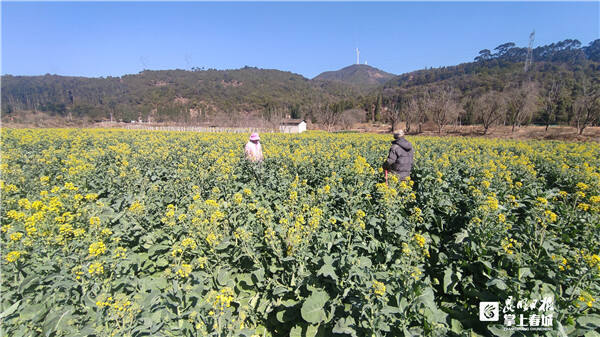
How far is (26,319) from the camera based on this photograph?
2.56 m

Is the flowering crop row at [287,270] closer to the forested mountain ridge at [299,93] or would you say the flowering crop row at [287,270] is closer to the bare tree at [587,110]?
the bare tree at [587,110]

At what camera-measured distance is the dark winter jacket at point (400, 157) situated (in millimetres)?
6809

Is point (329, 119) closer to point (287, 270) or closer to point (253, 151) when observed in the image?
point (253, 151)

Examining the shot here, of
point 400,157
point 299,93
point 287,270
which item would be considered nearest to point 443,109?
point 400,157

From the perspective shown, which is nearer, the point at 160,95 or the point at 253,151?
the point at 253,151

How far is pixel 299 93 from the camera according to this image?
13412 centimetres

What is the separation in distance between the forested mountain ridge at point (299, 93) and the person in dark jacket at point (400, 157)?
4813 cm

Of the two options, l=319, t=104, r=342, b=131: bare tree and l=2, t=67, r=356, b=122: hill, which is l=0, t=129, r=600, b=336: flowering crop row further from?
l=2, t=67, r=356, b=122: hill

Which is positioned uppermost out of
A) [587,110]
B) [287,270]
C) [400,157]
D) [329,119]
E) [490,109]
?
[329,119]

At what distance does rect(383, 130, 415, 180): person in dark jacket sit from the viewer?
22.3 feet

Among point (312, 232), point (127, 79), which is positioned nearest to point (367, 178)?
point (312, 232)

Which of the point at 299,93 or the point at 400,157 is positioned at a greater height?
the point at 299,93

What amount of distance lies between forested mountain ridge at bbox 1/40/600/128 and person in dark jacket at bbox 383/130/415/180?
1895 inches

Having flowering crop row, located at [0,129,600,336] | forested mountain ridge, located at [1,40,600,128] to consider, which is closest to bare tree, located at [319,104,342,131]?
forested mountain ridge, located at [1,40,600,128]
